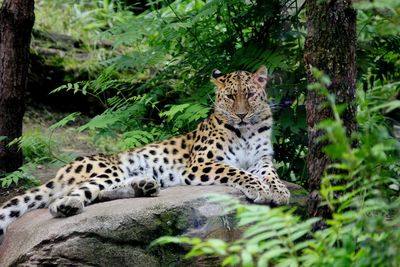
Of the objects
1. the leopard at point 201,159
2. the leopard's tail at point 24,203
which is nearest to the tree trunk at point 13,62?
the leopard at point 201,159

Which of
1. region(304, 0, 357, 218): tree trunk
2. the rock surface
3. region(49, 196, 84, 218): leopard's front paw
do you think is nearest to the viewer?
region(304, 0, 357, 218): tree trunk

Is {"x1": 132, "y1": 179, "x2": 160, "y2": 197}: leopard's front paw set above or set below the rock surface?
above

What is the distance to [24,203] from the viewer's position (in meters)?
8.29

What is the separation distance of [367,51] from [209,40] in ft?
6.86

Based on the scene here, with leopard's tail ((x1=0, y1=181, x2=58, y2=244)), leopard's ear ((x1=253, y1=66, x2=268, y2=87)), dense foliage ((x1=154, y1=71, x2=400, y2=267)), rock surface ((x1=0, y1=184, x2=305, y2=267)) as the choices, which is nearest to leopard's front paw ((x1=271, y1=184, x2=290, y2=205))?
rock surface ((x1=0, y1=184, x2=305, y2=267))

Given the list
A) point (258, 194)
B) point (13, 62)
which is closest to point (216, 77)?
point (258, 194)

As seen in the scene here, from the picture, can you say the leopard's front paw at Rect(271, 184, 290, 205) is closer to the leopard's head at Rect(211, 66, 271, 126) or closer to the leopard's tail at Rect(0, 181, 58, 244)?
the leopard's head at Rect(211, 66, 271, 126)

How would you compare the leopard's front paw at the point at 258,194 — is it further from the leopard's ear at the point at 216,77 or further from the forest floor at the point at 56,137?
the forest floor at the point at 56,137

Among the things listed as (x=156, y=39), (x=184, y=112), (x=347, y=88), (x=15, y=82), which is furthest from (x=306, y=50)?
(x=15, y=82)

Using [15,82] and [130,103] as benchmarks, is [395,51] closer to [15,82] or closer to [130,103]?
[130,103]

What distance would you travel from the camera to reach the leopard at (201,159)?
8.27 meters

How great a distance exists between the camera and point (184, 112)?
965cm

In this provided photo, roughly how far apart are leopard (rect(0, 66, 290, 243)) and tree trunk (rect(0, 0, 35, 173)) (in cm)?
202

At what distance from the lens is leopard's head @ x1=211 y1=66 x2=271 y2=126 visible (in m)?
8.91
